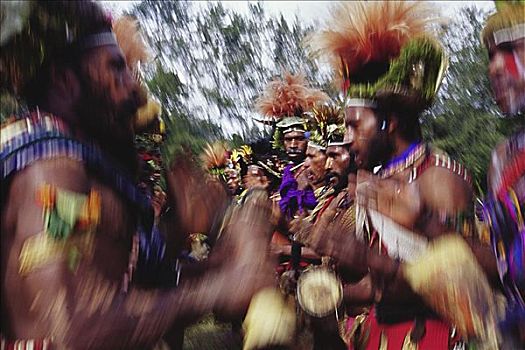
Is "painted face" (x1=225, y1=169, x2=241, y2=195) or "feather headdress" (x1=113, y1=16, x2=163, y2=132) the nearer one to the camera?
"feather headdress" (x1=113, y1=16, x2=163, y2=132)

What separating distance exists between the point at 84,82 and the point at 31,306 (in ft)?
2.17

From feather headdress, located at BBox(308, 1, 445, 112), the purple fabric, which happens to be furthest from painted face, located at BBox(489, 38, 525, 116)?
the purple fabric

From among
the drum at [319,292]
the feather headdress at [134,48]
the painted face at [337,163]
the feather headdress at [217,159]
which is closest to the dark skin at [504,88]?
the drum at [319,292]

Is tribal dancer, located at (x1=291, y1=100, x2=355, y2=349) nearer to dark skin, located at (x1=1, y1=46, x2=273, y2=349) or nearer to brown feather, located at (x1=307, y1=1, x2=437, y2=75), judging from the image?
brown feather, located at (x1=307, y1=1, x2=437, y2=75)

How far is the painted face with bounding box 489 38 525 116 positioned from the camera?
2895 millimetres

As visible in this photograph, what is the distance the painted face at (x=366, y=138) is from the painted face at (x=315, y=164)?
9.05 feet

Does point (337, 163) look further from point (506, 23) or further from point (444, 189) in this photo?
point (444, 189)

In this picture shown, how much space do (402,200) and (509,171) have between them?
43 centimetres

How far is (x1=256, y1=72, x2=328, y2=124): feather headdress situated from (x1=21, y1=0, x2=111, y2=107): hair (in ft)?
15.5

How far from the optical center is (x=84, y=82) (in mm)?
1997

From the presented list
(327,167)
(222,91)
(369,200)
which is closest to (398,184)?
(369,200)

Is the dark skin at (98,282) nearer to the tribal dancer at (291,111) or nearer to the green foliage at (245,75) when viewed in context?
the tribal dancer at (291,111)

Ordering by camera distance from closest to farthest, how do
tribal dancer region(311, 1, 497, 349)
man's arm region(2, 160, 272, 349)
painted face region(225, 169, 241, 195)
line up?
1. man's arm region(2, 160, 272, 349)
2. tribal dancer region(311, 1, 497, 349)
3. painted face region(225, 169, 241, 195)

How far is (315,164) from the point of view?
20.3ft
